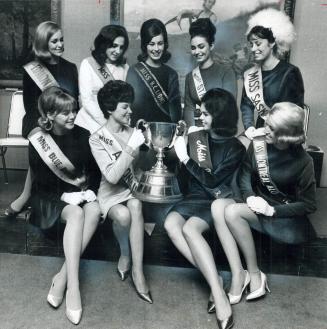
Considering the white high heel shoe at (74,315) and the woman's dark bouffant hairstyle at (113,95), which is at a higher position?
the woman's dark bouffant hairstyle at (113,95)

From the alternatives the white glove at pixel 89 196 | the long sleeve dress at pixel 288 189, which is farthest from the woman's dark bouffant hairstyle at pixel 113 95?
the long sleeve dress at pixel 288 189

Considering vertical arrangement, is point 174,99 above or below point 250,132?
above

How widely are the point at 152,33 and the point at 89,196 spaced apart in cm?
93

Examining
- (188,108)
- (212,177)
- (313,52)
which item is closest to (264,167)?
(212,177)

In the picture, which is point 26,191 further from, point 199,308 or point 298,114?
point 298,114

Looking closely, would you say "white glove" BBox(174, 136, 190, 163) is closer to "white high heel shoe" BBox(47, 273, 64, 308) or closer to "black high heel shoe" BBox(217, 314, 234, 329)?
"black high heel shoe" BBox(217, 314, 234, 329)

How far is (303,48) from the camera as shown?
94.4 inches

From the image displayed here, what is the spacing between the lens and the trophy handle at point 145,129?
257 cm

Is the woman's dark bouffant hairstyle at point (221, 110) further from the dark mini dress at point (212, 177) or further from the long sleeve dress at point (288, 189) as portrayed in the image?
the long sleeve dress at point (288, 189)

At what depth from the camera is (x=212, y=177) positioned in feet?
8.16

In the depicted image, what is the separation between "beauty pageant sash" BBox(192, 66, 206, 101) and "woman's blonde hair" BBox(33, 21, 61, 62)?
0.77 meters

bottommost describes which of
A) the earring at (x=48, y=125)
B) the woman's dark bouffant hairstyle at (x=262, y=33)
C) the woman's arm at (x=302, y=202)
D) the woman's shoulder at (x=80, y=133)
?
the woman's arm at (x=302, y=202)

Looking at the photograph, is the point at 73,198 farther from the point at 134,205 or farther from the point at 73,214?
the point at 134,205

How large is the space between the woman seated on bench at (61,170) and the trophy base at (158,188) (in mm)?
263
